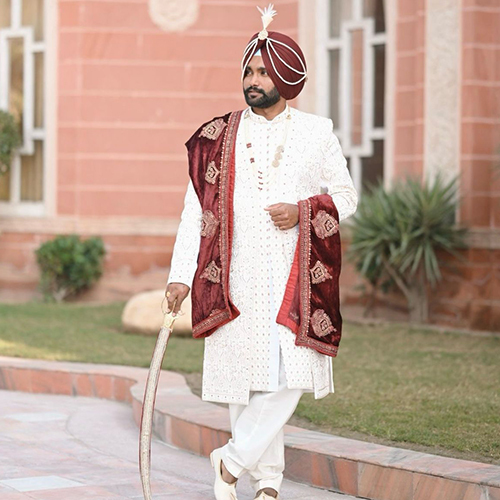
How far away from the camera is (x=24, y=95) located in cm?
1248

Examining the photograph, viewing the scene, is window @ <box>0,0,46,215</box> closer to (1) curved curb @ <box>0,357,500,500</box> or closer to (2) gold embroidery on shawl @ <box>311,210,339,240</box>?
(1) curved curb @ <box>0,357,500,500</box>

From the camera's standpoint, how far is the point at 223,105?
468 inches

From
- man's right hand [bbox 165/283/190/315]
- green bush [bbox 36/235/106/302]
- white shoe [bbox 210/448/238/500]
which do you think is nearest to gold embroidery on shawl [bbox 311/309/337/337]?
man's right hand [bbox 165/283/190/315]

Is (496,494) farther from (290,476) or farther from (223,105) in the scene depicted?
(223,105)

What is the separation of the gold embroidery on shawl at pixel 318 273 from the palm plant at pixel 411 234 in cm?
527

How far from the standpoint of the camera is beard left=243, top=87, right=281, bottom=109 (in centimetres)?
417

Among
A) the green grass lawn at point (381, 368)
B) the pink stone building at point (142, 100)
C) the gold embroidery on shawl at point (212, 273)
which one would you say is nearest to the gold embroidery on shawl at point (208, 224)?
the gold embroidery on shawl at point (212, 273)

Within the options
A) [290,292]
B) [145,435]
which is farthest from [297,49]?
[145,435]

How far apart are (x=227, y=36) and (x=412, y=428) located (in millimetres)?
7271

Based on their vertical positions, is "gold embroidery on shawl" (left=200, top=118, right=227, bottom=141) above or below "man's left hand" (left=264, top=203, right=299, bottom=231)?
above

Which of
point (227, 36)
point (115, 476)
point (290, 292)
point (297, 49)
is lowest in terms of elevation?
point (115, 476)

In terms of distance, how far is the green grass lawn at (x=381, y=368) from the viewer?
5.18 meters

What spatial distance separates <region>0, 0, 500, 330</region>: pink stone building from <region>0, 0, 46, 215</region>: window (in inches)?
0.5

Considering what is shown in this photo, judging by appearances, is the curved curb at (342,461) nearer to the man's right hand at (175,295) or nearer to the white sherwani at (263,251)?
A: the white sherwani at (263,251)
